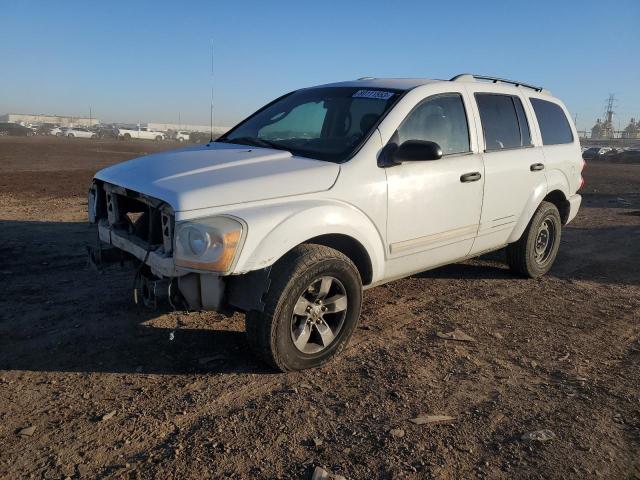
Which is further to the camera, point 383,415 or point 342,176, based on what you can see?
point 342,176

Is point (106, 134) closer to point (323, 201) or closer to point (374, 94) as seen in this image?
point (374, 94)

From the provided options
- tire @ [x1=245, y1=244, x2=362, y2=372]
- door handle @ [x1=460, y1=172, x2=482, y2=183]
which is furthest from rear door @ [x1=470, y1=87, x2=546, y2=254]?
tire @ [x1=245, y1=244, x2=362, y2=372]

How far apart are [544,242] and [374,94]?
2.92m

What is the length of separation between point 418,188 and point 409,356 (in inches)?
50.1

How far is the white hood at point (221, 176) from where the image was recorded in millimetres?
3113

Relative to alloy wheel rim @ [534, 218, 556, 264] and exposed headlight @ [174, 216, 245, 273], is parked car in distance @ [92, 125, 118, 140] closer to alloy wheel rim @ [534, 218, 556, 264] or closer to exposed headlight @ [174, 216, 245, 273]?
alloy wheel rim @ [534, 218, 556, 264]

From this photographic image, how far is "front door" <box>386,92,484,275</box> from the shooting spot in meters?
3.94

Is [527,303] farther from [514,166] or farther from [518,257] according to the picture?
[514,166]

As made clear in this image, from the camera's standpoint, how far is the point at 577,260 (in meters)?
6.77

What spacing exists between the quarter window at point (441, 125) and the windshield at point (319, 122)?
0.74 ft

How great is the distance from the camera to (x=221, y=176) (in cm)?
334

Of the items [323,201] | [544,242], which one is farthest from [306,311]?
[544,242]

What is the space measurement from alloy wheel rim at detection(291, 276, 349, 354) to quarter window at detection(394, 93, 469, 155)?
1.27 m

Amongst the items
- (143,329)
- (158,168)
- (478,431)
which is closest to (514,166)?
(478,431)
